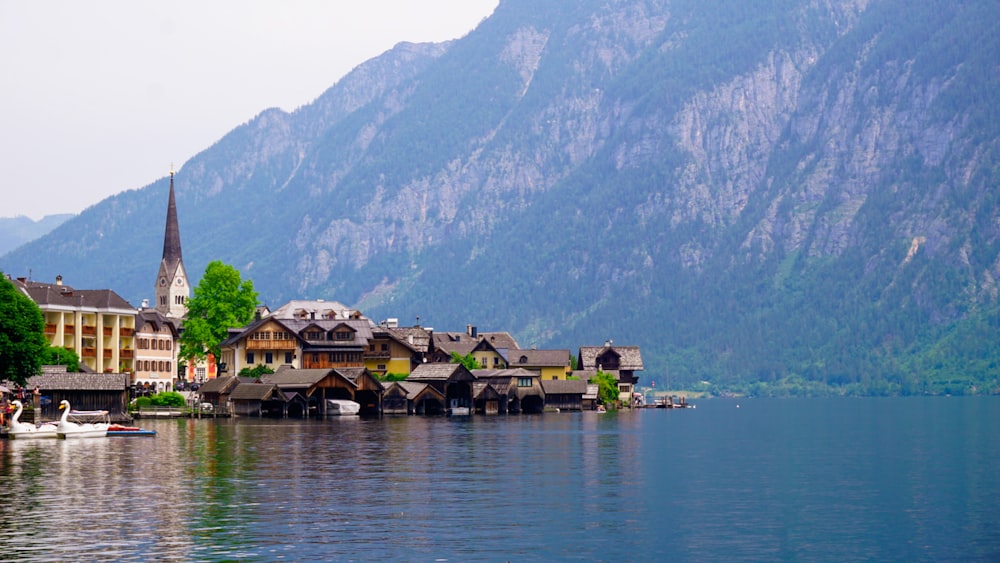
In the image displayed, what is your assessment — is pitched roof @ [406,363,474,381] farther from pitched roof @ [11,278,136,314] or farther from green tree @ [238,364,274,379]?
pitched roof @ [11,278,136,314]

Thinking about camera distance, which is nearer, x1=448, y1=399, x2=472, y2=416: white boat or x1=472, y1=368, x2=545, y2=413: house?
x1=448, y1=399, x2=472, y2=416: white boat

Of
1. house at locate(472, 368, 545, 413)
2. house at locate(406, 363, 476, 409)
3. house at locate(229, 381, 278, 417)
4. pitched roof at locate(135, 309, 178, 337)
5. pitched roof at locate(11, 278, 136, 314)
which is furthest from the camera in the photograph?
house at locate(472, 368, 545, 413)

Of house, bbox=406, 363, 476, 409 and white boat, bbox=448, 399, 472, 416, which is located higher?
house, bbox=406, 363, 476, 409

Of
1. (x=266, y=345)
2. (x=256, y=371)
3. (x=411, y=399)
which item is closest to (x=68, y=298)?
(x=256, y=371)

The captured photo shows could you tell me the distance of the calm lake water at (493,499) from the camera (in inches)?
2063

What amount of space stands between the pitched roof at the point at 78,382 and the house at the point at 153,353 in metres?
51.1

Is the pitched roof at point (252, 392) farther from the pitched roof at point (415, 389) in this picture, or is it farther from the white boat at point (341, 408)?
the pitched roof at point (415, 389)

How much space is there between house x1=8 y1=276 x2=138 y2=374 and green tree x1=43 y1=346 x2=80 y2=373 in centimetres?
448

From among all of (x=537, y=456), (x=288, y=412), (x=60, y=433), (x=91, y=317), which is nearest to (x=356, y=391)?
(x=288, y=412)

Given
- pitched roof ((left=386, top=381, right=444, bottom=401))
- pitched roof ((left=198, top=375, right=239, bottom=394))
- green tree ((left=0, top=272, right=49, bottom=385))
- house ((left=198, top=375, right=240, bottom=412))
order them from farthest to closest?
pitched roof ((left=386, top=381, right=444, bottom=401)) → pitched roof ((left=198, top=375, right=239, bottom=394)) → house ((left=198, top=375, right=240, bottom=412)) → green tree ((left=0, top=272, right=49, bottom=385))

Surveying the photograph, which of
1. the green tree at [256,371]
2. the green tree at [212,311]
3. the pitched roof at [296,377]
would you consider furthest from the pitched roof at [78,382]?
the green tree at [212,311]

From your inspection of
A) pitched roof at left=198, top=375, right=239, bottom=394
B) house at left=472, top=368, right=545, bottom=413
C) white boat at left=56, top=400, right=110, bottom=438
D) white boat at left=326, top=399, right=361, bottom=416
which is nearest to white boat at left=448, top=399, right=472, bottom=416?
house at left=472, top=368, right=545, bottom=413

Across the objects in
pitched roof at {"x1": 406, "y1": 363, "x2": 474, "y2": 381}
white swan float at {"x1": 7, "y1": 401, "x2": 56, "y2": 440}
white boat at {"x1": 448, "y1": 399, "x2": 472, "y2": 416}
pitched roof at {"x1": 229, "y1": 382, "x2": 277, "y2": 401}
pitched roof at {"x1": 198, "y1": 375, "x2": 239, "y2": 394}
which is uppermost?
pitched roof at {"x1": 406, "y1": 363, "x2": 474, "y2": 381}

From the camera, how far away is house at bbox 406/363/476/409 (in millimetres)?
177375
